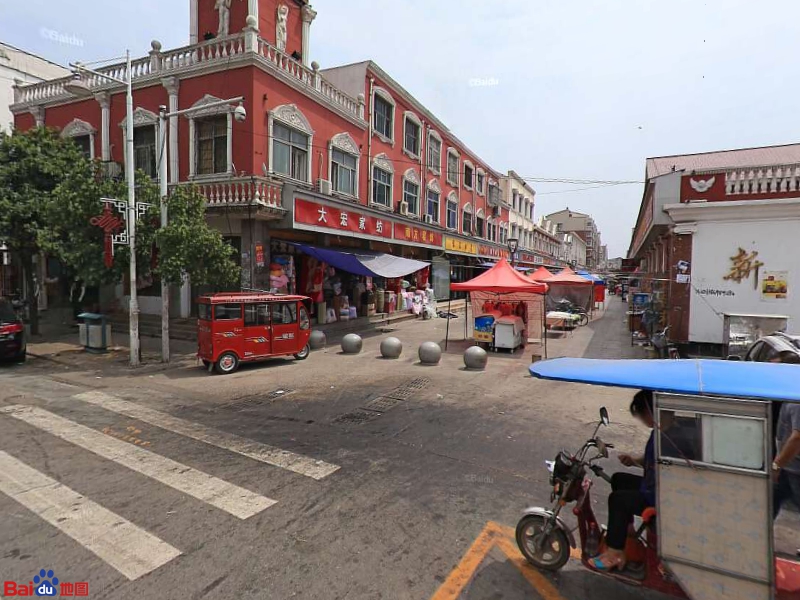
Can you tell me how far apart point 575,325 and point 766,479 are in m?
20.6

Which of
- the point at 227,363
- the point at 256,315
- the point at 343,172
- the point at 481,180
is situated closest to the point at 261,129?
the point at 343,172

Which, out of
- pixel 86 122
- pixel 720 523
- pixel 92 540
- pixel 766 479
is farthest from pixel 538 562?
pixel 86 122

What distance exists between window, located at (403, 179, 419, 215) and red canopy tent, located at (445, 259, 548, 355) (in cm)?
1019

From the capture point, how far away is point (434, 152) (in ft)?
95.3

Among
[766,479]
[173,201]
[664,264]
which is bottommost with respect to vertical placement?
[766,479]

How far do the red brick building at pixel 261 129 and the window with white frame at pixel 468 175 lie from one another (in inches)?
488

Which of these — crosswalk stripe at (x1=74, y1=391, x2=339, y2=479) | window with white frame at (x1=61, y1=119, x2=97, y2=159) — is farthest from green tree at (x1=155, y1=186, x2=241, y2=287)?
window with white frame at (x1=61, y1=119, x2=97, y2=159)

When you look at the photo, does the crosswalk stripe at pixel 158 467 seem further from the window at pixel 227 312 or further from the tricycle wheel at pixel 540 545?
the window at pixel 227 312

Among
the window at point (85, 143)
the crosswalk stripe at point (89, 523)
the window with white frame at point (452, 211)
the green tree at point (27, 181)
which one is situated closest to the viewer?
the crosswalk stripe at point (89, 523)

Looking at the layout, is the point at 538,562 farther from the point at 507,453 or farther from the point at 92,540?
the point at 92,540

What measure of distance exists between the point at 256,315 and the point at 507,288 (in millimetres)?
7605

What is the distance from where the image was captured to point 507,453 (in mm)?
5887

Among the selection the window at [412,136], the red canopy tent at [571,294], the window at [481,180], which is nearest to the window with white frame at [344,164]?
the window at [412,136]

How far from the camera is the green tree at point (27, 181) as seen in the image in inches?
539
